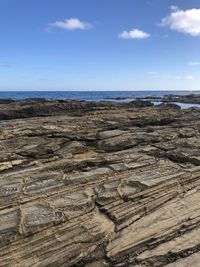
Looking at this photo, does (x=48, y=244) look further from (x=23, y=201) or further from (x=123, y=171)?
(x=123, y=171)

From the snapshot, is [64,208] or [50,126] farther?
[50,126]

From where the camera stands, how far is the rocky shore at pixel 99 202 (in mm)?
8234

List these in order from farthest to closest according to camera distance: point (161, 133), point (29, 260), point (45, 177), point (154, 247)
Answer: point (161, 133) → point (45, 177) → point (154, 247) → point (29, 260)

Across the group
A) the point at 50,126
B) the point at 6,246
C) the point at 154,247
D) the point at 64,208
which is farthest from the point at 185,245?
the point at 50,126

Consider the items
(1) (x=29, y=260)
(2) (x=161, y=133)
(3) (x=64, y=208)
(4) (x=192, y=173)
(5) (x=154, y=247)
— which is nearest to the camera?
(1) (x=29, y=260)

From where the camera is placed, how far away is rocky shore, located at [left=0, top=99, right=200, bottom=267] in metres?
8.23

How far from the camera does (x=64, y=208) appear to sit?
31.8ft

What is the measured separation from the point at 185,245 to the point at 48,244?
3.56 m

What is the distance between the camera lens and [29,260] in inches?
309

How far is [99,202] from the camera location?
10227 millimetres

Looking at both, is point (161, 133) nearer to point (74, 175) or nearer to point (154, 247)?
point (74, 175)

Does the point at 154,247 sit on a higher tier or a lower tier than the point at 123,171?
lower

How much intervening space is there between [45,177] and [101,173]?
2093 mm

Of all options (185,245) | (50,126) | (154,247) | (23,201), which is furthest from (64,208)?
(50,126)
